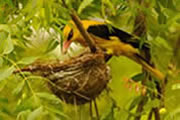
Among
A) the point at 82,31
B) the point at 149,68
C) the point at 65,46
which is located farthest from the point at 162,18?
the point at 65,46

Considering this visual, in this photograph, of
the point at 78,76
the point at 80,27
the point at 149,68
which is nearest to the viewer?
the point at 80,27

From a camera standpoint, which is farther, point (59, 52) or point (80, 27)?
point (59, 52)

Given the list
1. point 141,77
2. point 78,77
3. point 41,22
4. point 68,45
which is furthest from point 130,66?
point 41,22

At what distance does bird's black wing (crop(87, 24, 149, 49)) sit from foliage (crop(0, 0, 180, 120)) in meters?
0.05

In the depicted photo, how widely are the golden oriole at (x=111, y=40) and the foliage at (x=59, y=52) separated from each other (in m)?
0.04

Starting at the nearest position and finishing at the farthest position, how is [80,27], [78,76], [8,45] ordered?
[8,45], [80,27], [78,76]

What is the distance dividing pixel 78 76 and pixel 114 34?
28 centimetres

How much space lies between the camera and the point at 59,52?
5.20 feet

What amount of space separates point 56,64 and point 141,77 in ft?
1.21

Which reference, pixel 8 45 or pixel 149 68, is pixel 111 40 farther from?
pixel 8 45

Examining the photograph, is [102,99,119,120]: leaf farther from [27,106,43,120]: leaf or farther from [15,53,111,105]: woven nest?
[27,106,43,120]: leaf

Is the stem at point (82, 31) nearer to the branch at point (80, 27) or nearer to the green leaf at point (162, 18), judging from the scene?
the branch at point (80, 27)

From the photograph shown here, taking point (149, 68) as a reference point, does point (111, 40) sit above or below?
above

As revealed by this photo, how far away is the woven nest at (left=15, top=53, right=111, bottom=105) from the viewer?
1.37 metres
